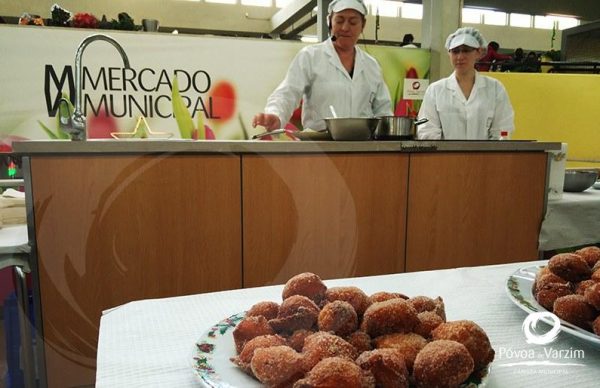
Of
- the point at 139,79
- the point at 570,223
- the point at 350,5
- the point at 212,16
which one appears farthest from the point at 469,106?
the point at 212,16

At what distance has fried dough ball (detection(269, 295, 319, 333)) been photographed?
0.60m

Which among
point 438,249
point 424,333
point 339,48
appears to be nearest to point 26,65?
A: point 339,48

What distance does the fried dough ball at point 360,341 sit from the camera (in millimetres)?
560

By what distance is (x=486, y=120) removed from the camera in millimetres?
3756

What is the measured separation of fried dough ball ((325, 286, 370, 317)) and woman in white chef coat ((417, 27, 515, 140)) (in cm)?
328

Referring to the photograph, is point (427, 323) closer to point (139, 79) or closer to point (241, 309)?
point (241, 309)

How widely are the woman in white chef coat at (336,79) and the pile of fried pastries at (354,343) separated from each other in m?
2.47

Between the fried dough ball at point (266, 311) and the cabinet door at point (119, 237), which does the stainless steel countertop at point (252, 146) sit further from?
the fried dough ball at point (266, 311)

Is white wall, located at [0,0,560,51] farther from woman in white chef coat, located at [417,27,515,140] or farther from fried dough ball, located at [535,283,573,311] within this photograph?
fried dough ball, located at [535,283,573,311]

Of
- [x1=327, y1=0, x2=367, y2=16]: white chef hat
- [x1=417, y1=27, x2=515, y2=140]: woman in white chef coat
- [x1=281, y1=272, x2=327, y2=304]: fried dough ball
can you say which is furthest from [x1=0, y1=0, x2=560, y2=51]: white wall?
[x1=281, y1=272, x2=327, y2=304]: fried dough ball

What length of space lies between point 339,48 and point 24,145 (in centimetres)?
226

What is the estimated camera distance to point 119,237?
1660 millimetres

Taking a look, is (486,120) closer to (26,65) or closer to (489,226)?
(489,226)

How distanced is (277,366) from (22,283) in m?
1.34
